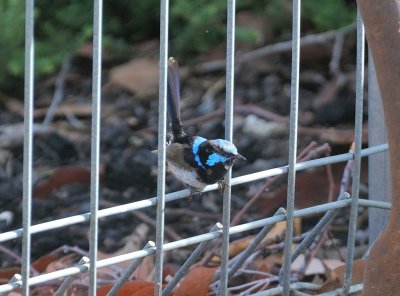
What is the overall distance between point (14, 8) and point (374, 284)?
98.8 inches

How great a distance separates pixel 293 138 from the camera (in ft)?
11.1

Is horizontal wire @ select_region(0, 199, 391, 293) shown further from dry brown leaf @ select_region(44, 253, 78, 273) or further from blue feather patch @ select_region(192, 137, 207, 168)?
dry brown leaf @ select_region(44, 253, 78, 273)

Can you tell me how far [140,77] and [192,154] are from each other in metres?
1.79

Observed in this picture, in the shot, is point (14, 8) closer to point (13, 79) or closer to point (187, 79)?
point (13, 79)

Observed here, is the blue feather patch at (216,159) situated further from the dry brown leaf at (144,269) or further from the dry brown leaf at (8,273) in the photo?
the dry brown leaf at (8,273)

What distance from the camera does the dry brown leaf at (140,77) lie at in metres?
5.44

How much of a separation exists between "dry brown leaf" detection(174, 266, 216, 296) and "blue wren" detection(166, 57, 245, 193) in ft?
0.95

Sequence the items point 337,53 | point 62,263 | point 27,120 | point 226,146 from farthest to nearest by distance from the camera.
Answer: point 337,53, point 62,263, point 226,146, point 27,120

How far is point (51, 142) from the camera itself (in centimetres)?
502

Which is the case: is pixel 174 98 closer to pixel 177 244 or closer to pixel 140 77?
pixel 177 244

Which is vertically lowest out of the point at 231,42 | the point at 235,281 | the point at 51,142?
the point at 235,281

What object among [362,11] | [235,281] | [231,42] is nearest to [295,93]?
[231,42]

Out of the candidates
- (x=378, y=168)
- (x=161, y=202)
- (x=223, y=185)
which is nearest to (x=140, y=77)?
(x=378, y=168)

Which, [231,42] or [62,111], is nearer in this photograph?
[231,42]
